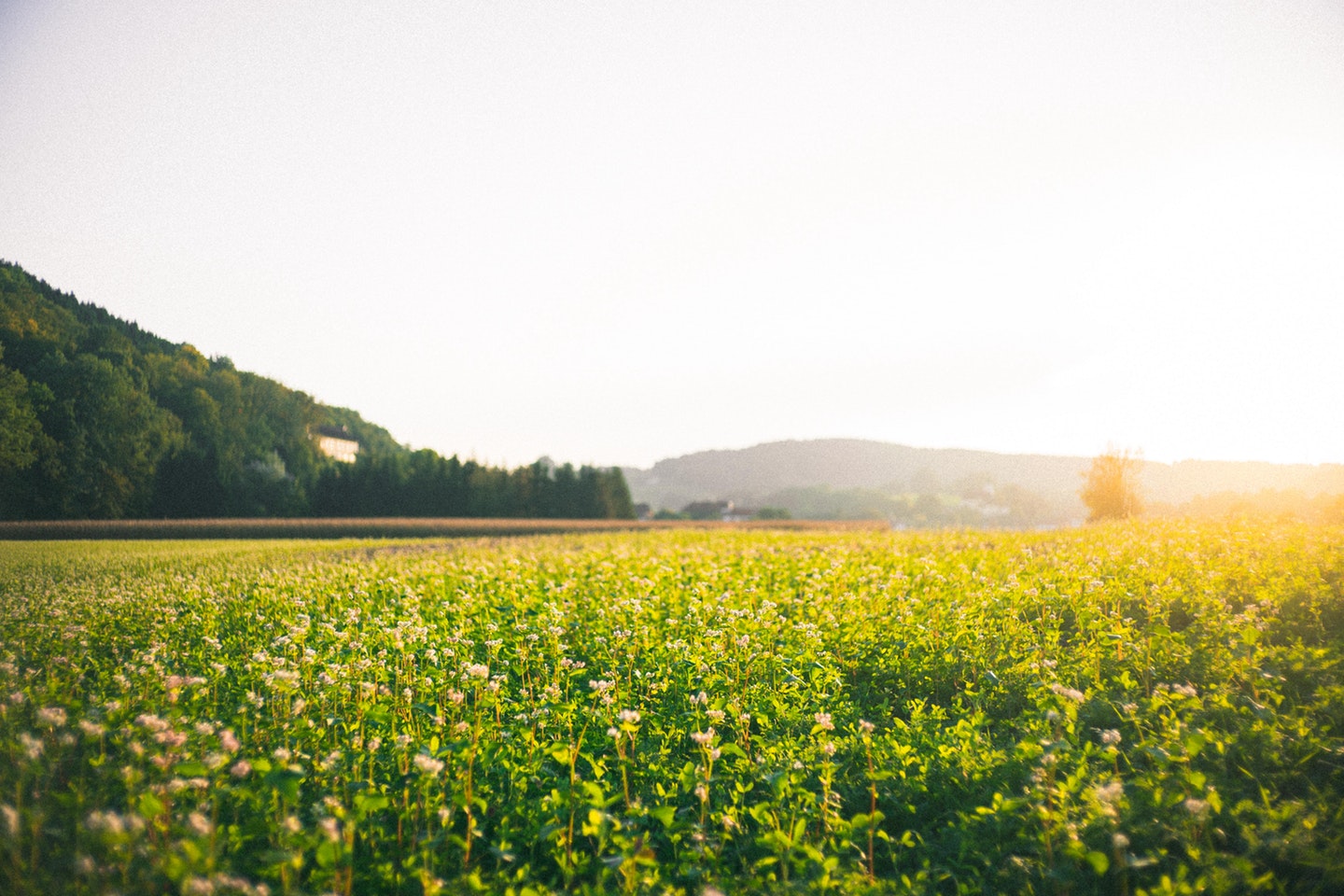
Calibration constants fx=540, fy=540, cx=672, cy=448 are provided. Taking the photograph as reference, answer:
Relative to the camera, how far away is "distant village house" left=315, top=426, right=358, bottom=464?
14.2 metres

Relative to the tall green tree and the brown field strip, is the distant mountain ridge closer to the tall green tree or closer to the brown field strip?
the tall green tree

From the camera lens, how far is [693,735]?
11.1 ft

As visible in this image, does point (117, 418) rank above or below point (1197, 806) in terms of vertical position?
above

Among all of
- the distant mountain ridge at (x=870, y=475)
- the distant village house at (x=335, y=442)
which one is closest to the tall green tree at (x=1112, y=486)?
the distant mountain ridge at (x=870, y=475)

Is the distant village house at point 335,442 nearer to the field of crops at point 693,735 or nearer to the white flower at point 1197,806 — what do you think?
the field of crops at point 693,735

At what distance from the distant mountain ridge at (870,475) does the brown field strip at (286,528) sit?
11.6 m

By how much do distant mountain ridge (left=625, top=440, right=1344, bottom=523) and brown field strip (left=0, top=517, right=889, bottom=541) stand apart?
11.6 metres

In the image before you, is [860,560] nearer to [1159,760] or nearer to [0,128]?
[1159,760]

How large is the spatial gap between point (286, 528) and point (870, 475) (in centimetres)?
15767

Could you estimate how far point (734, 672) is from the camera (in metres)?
5.23

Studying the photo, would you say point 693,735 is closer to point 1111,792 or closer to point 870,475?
point 1111,792

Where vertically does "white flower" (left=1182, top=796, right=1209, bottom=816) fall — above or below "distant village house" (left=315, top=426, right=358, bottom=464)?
below

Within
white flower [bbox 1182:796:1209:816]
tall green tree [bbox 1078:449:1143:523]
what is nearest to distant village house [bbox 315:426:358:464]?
white flower [bbox 1182:796:1209:816]

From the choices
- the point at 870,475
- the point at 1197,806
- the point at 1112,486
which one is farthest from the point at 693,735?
the point at 870,475
